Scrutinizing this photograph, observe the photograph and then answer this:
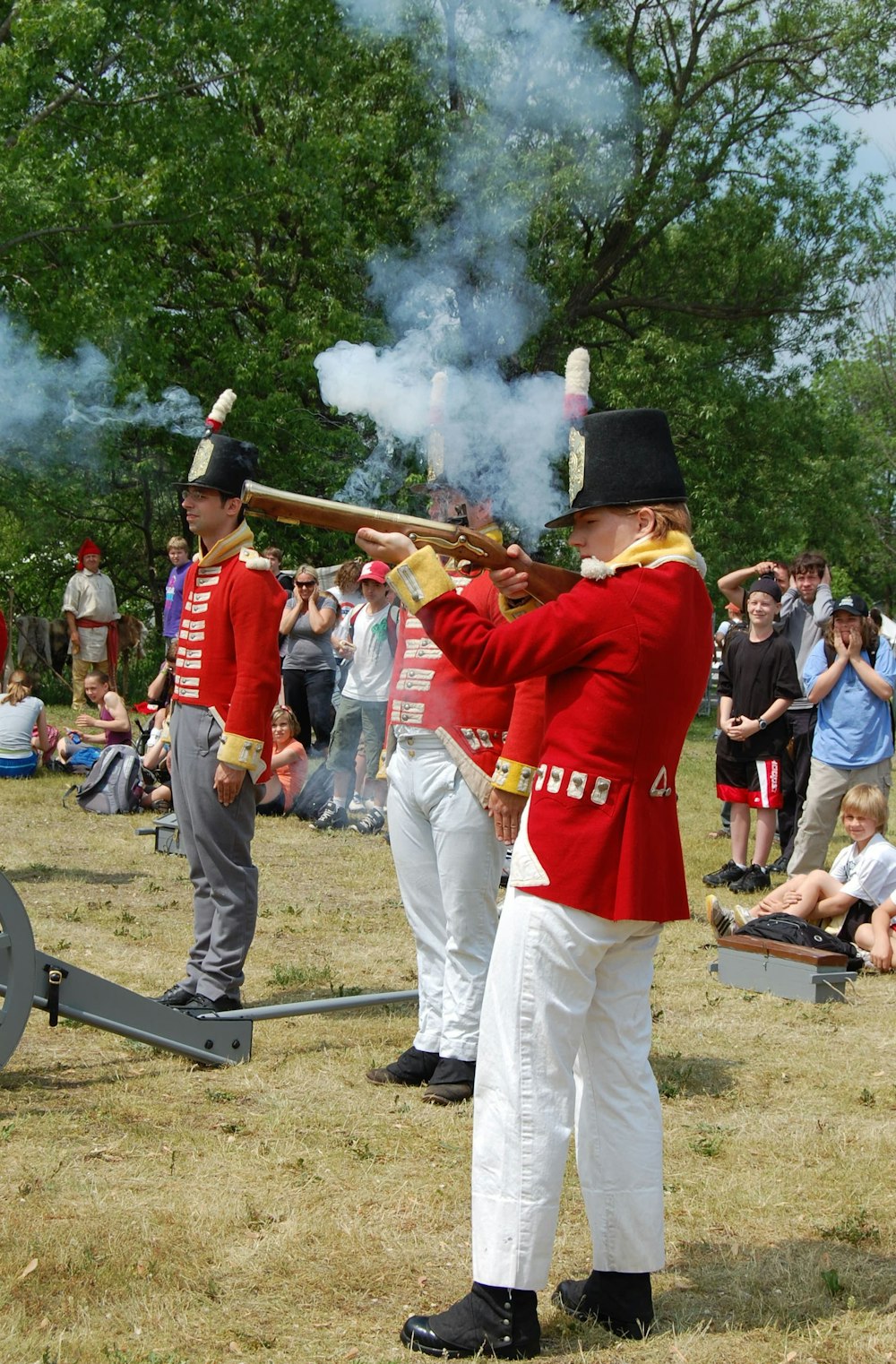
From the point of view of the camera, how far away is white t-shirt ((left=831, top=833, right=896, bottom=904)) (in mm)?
8242

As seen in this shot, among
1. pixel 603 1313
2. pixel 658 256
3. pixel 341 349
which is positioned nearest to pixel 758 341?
pixel 658 256

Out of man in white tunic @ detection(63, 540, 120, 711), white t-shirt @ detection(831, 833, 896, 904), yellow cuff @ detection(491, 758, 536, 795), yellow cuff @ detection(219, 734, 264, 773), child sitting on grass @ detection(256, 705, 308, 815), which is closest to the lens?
yellow cuff @ detection(491, 758, 536, 795)

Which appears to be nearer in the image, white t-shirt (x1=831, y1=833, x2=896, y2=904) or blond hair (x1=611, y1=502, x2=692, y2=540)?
blond hair (x1=611, y1=502, x2=692, y2=540)

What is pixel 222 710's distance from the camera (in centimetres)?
610

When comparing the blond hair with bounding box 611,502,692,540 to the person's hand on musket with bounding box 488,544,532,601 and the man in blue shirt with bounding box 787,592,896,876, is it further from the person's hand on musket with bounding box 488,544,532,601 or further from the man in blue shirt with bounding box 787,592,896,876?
the man in blue shirt with bounding box 787,592,896,876

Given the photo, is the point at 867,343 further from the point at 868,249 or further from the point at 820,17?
the point at 820,17

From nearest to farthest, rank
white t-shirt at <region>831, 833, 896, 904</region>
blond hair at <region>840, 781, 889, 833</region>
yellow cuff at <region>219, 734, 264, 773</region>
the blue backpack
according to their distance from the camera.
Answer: yellow cuff at <region>219, 734, 264, 773</region> → white t-shirt at <region>831, 833, 896, 904</region> → blond hair at <region>840, 781, 889, 833</region> → the blue backpack

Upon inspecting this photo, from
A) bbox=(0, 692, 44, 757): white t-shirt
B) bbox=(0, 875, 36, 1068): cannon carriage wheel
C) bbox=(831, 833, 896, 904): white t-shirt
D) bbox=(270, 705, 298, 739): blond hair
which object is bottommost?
bbox=(0, 875, 36, 1068): cannon carriage wheel

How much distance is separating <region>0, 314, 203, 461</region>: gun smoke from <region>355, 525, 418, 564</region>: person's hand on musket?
16.4ft

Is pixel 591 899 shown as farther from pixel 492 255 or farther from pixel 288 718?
pixel 492 255

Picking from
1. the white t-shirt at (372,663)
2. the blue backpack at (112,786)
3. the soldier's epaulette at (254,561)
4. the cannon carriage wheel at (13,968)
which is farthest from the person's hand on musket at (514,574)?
the blue backpack at (112,786)

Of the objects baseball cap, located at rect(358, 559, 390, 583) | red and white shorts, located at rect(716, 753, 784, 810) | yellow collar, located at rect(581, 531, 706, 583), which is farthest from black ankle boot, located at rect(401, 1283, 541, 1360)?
baseball cap, located at rect(358, 559, 390, 583)

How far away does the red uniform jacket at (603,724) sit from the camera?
3.49m

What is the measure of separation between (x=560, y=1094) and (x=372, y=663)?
9064 millimetres
